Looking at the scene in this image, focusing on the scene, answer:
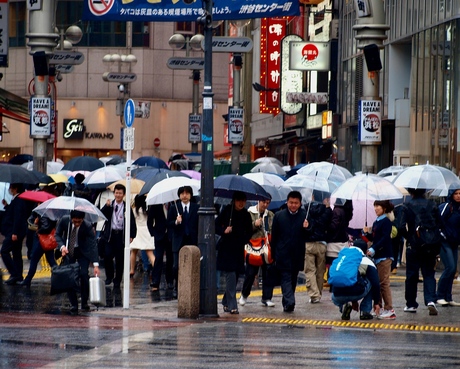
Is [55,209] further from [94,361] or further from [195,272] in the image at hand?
[94,361]

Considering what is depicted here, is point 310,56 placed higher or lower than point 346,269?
higher

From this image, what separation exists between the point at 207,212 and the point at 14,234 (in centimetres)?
572

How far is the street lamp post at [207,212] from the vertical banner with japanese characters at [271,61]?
35.4 meters

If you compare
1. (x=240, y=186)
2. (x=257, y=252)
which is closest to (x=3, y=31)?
(x=240, y=186)

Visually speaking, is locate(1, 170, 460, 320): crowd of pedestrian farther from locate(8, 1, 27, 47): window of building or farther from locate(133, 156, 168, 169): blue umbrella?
locate(8, 1, 27, 47): window of building

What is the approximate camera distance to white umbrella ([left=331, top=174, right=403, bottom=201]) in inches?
695

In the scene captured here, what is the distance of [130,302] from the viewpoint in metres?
18.0

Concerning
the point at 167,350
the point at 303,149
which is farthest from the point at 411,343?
the point at 303,149

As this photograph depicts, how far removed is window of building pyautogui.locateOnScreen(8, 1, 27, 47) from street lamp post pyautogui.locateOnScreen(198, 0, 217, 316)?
64.2 meters

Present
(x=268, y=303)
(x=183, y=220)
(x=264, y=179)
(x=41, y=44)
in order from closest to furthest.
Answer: (x=268, y=303) → (x=183, y=220) → (x=264, y=179) → (x=41, y=44)

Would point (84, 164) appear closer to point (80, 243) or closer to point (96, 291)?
point (80, 243)

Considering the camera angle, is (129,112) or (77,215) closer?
(77,215)

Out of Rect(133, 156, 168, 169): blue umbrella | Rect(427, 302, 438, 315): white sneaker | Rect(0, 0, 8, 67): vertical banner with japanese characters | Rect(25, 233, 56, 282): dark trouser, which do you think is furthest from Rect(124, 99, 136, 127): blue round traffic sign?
Rect(0, 0, 8, 67): vertical banner with japanese characters

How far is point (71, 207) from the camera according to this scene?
1780 centimetres
